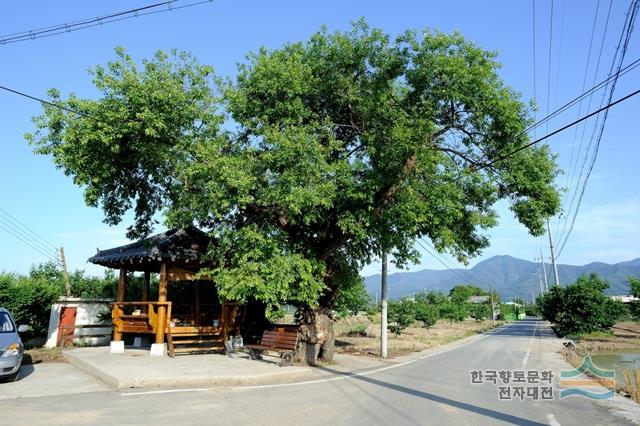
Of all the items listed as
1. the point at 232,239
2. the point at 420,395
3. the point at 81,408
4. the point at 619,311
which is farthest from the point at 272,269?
the point at 619,311

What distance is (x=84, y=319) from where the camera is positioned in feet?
64.8

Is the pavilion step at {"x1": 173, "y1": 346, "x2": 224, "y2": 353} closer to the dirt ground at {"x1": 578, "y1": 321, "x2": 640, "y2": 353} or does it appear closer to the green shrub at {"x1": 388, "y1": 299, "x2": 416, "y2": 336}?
the green shrub at {"x1": 388, "y1": 299, "x2": 416, "y2": 336}

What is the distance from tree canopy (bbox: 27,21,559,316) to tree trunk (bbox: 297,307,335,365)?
2.57 feet

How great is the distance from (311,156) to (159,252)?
6.51 meters

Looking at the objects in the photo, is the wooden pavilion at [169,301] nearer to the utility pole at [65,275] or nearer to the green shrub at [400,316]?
the utility pole at [65,275]

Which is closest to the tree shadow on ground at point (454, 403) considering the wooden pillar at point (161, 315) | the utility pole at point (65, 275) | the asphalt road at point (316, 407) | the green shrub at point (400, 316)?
the asphalt road at point (316, 407)

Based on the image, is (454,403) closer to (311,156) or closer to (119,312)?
(311,156)

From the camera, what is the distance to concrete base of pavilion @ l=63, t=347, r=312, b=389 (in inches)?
434

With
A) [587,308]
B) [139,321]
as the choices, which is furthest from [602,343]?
[139,321]

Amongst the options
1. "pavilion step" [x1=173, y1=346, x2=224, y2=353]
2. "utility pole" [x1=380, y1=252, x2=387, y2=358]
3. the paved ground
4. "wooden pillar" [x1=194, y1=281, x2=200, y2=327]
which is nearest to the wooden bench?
"pavilion step" [x1=173, y1=346, x2=224, y2=353]

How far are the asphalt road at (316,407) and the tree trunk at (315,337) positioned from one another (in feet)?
11.7

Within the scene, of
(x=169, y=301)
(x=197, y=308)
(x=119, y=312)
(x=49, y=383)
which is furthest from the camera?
(x=197, y=308)

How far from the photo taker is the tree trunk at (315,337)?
51.1ft

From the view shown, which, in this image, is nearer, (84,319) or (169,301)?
(169,301)
